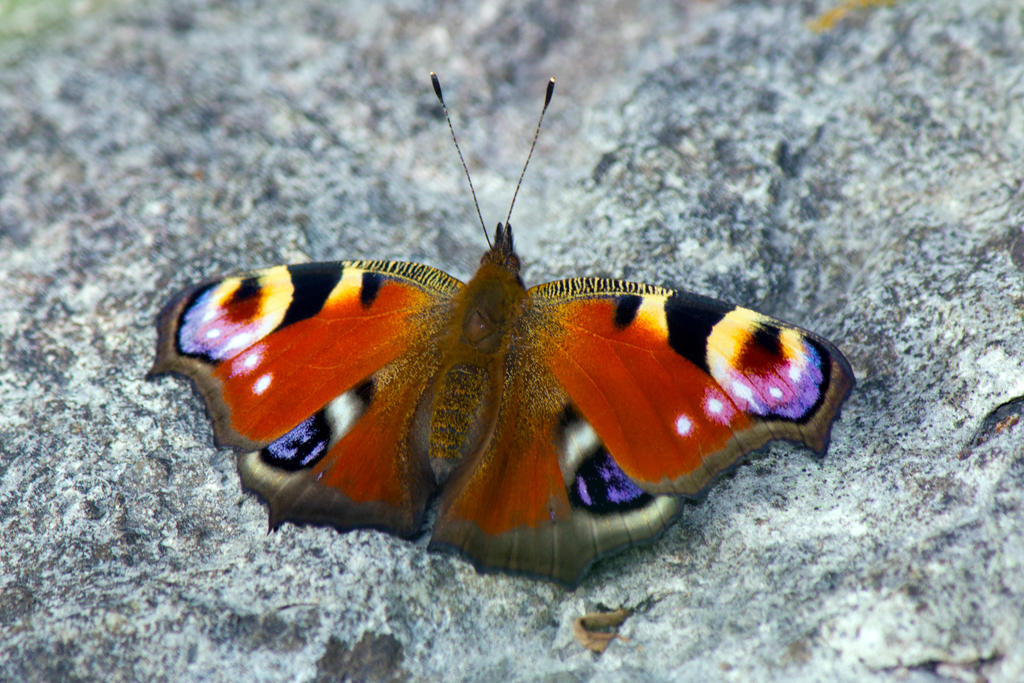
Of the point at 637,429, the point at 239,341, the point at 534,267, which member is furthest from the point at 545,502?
the point at 534,267

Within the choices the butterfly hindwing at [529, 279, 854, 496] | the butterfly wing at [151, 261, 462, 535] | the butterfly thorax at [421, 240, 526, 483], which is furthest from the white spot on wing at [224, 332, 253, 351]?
the butterfly hindwing at [529, 279, 854, 496]

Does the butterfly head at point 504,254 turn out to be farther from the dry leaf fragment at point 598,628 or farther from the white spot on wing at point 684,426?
the dry leaf fragment at point 598,628

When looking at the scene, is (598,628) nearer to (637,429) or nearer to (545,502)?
(545,502)

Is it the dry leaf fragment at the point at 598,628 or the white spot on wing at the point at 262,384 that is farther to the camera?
the white spot on wing at the point at 262,384

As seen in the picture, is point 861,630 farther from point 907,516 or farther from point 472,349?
point 472,349

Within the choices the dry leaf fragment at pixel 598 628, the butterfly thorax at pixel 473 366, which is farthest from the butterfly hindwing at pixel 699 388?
the dry leaf fragment at pixel 598 628

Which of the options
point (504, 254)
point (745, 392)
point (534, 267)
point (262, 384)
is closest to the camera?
point (745, 392)

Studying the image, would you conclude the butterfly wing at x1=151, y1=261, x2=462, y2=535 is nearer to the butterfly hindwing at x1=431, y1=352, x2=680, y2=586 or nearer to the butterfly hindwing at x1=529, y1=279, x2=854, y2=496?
the butterfly hindwing at x1=431, y1=352, x2=680, y2=586
